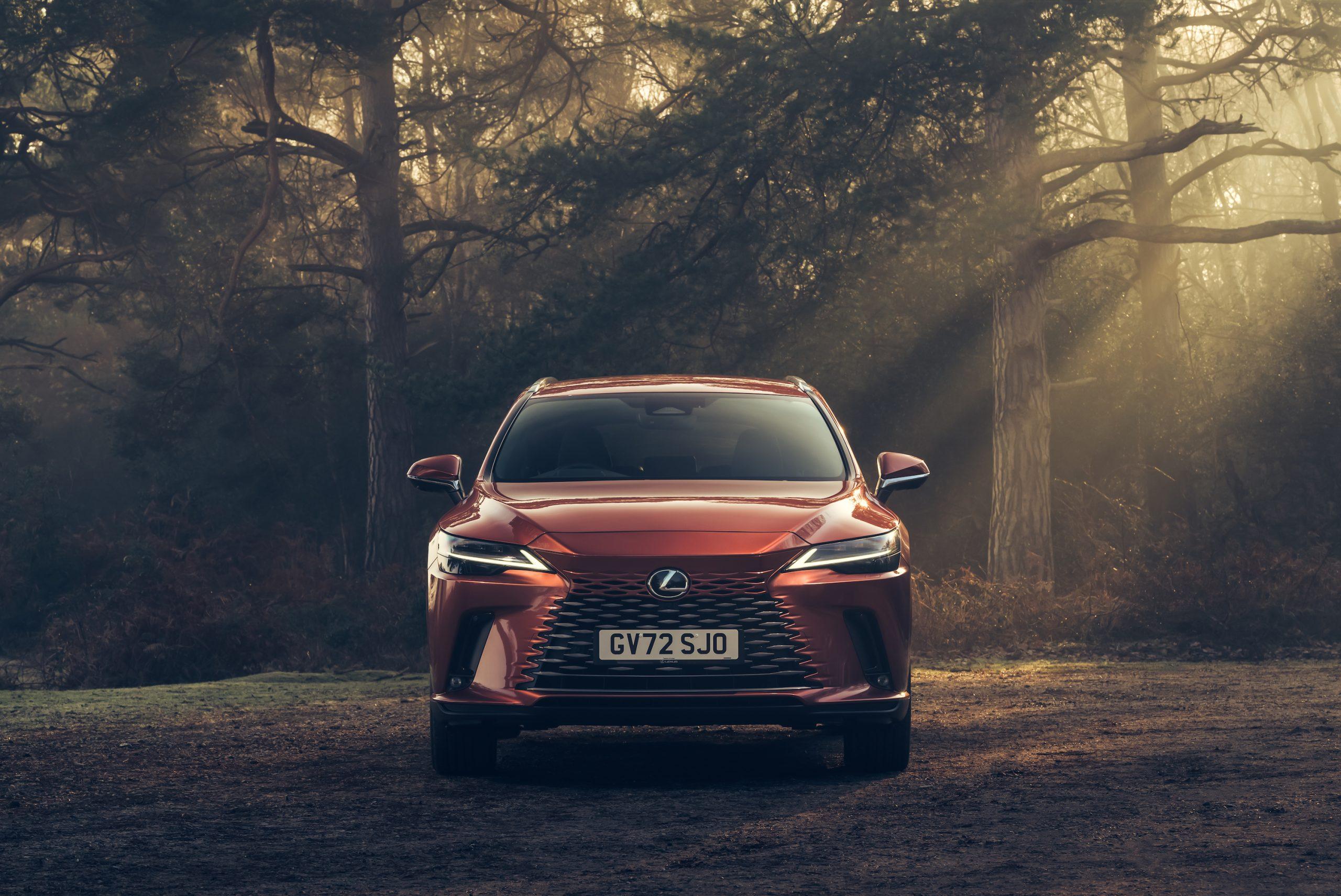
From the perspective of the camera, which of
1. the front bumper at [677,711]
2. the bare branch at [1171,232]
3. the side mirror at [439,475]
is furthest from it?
the bare branch at [1171,232]

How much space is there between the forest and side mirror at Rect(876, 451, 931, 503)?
8.11 m

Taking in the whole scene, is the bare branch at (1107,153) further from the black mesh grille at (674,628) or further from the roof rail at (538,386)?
the black mesh grille at (674,628)

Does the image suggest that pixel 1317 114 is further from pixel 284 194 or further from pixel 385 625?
pixel 385 625

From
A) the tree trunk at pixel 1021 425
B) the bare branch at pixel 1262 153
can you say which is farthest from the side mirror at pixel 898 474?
the bare branch at pixel 1262 153

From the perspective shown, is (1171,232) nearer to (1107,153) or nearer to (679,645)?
(1107,153)

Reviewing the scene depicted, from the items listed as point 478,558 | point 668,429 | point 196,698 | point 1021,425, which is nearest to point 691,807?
point 478,558

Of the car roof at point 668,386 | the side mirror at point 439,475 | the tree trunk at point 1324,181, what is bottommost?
the side mirror at point 439,475

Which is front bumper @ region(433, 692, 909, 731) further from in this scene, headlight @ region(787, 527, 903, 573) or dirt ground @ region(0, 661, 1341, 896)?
headlight @ region(787, 527, 903, 573)

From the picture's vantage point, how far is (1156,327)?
1017 inches

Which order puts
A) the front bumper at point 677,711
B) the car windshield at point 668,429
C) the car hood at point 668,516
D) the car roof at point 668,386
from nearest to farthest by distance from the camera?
the front bumper at point 677,711 → the car hood at point 668,516 → the car windshield at point 668,429 → the car roof at point 668,386

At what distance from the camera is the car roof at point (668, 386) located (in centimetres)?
844

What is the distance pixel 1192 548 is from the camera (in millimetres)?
20312

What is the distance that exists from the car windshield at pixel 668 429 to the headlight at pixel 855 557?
2.61ft

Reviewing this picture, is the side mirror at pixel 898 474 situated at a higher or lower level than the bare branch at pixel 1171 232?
lower
